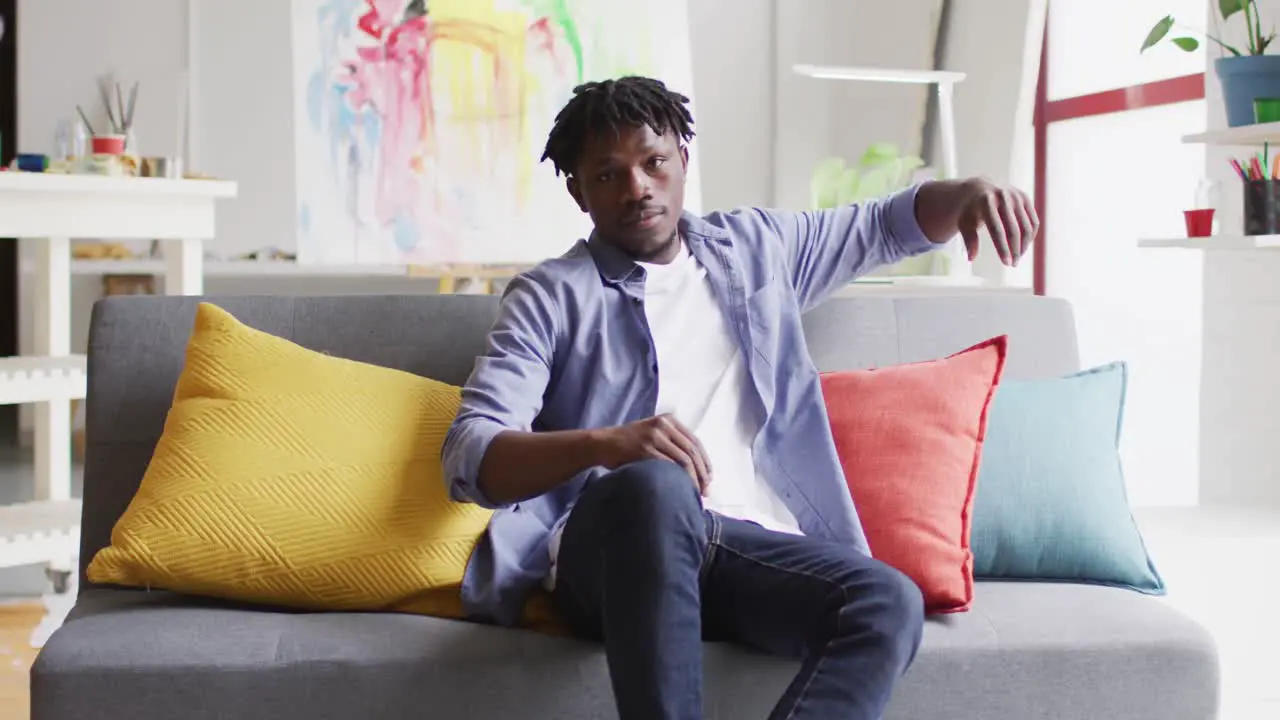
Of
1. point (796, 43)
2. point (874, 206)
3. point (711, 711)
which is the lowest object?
point (711, 711)

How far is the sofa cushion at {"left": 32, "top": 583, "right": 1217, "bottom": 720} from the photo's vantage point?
5.08ft

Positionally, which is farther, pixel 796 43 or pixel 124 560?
pixel 796 43

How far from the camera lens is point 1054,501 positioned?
1892 millimetres

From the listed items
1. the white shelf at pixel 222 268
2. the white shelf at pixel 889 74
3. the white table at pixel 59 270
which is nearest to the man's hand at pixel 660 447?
the white table at pixel 59 270

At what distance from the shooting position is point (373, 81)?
4.17 metres

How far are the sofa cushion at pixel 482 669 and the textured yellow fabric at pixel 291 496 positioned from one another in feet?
0.15

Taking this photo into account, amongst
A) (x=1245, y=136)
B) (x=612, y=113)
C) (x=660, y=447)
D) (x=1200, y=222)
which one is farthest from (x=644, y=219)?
(x=1200, y=222)

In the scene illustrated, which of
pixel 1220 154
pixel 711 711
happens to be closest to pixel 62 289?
pixel 711 711

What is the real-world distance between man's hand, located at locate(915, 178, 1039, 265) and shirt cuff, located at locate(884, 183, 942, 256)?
0.04 meters

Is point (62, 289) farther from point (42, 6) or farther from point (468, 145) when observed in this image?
point (42, 6)

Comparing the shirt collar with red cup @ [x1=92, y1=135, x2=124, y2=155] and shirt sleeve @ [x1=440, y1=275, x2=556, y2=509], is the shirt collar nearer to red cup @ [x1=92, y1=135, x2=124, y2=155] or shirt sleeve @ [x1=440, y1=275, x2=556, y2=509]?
shirt sleeve @ [x1=440, y1=275, x2=556, y2=509]

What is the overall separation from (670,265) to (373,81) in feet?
8.28

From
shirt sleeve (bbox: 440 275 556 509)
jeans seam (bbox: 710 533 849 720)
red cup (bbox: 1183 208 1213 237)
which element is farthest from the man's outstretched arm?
red cup (bbox: 1183 208 1213 237)

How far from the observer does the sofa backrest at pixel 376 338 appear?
1893mm
